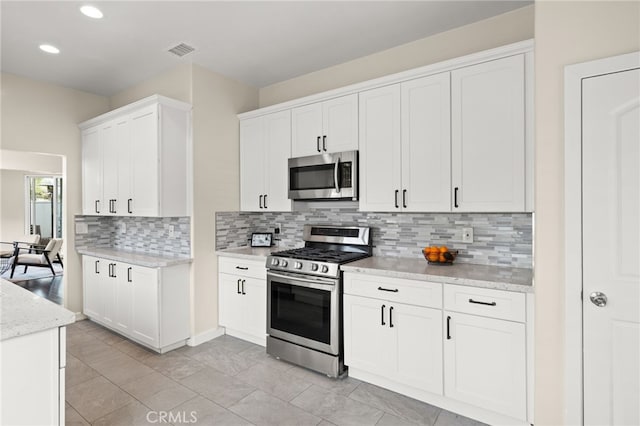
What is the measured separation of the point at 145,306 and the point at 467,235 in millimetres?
2987

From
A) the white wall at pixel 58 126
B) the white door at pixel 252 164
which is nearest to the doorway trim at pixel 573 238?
the white door at pixel 252 164

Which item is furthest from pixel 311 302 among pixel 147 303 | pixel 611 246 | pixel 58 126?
pixel 58 126

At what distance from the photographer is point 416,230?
3002 millimetres

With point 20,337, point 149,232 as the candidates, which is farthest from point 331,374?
point 149,232

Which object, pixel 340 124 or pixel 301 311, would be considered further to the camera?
pixel 340 124

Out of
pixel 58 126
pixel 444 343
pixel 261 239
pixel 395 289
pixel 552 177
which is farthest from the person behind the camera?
pixel 58 126

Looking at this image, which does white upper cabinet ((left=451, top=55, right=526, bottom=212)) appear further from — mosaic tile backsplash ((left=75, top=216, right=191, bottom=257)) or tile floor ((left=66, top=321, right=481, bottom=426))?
mosaic tile backsplash ((left=75, top=216, right=191, bottom=257))

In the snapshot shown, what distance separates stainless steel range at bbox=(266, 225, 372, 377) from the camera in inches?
108

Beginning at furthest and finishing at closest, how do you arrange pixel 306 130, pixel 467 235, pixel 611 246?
pixel 306 130
pixel 467 235
pixel 611 246

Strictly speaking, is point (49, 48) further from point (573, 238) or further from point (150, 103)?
point (573, 238)

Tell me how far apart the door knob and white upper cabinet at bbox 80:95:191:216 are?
328cm

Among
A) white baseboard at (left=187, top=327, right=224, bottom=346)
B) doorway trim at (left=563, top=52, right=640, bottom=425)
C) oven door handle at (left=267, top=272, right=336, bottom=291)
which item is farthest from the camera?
white baseboard at (left=187, top=327, right=224, bottom=346)

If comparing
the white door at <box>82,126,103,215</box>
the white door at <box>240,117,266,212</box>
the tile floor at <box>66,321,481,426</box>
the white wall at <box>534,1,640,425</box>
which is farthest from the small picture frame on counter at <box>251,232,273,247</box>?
the white wall at <box>534,1,640,425</box>

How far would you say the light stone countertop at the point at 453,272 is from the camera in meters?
2.11
